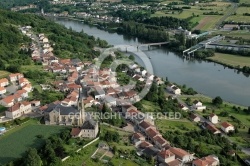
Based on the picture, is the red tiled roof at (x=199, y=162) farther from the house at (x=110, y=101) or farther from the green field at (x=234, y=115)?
the house at (x=110, y=101)

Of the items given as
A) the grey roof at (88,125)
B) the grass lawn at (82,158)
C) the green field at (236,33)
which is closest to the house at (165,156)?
the grass lawn at (82,158)

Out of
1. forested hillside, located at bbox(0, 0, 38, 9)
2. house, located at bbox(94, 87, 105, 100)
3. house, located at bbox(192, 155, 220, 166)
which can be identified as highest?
forested hillside, located at bbox(0, 0, 38, 9)

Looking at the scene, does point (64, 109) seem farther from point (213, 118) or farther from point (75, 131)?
point (213, 118)

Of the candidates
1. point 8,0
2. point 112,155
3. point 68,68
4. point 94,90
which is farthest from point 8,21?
point 8,0

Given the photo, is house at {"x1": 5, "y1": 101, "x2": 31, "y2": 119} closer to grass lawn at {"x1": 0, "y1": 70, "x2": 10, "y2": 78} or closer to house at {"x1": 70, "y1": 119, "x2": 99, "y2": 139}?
house at {"x1": 70, "y1": 119, "x2": 99, "y2": 139}

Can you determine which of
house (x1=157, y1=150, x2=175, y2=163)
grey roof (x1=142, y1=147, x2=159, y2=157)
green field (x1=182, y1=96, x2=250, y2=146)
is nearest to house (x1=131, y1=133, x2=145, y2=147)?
grey roof (x1=142, y1=147, x2=159, y2=157)

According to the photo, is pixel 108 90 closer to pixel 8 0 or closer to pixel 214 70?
pixel 214 70
